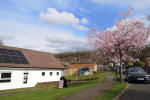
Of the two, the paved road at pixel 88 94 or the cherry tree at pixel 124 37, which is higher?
the cherry tree at pixel 124 37

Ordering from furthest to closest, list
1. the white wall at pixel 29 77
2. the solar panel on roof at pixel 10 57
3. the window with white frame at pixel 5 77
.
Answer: the solar panel on roof at pixel 10 57 < the white wall at pixel 29 77 < the window with white frame at pixel 5 77

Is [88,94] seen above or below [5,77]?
below

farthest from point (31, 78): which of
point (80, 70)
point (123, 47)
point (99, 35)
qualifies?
point (80, 70)

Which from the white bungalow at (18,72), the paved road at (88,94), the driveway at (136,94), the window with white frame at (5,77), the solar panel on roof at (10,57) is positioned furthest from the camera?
the solar panel on roof at (10,57)

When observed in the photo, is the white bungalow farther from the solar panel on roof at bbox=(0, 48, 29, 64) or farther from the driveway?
the driveway

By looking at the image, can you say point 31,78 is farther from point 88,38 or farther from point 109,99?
point 109,99

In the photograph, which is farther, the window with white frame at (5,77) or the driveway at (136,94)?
the window with white frame at (5,77)

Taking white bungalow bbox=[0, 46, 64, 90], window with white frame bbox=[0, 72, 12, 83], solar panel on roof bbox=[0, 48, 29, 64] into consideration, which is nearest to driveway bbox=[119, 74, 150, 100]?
white bungalow bbox=[0, 46, 64, 90]

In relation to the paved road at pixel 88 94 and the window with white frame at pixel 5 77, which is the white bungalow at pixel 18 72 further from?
the paved road at pixel 88 94

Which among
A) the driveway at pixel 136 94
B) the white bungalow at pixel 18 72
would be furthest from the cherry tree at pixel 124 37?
the white bungalow at pixel 18 72

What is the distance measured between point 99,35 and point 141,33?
4139 mm

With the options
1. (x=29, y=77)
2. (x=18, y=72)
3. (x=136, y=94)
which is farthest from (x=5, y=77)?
(x=136, y=94)

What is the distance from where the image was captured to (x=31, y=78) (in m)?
17.0

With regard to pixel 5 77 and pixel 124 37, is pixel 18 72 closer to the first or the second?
pixel 5 77
